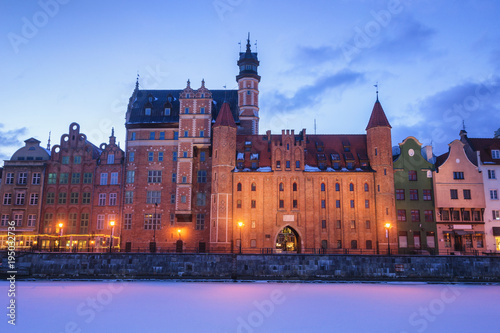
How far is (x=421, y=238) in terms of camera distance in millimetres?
57219

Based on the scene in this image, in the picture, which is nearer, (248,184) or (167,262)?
(167,262)

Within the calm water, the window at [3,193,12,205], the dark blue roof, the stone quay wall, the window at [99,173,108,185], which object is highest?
the dark blue roof

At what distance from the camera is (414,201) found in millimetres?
58469

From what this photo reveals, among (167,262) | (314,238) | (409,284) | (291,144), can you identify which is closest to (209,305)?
(167,262)

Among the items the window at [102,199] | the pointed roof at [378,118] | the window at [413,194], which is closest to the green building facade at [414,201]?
the window at [413,194]

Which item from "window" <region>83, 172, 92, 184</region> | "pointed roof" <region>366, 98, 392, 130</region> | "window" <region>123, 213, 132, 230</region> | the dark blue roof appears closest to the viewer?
"pointed roof" <region>366, 98, 392, 130</region>

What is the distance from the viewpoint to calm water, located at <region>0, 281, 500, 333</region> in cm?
2450

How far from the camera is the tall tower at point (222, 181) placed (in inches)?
2253

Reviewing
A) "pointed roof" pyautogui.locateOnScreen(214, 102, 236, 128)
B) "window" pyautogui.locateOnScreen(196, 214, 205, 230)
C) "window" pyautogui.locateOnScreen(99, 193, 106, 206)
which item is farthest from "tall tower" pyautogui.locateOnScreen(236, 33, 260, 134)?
"window" pyautogui.locateOnScreen(99, 193, 106, 206)

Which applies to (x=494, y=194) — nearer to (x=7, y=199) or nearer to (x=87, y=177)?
(x=87, y=177)

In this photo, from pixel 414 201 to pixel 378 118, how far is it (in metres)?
13.2

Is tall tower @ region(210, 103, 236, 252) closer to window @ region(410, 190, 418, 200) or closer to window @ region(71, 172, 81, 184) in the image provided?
window @ region(71, 172, 81, 184)

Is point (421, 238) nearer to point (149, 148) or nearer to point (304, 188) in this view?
point (304, 188)

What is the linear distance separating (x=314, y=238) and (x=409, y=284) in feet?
53.0
